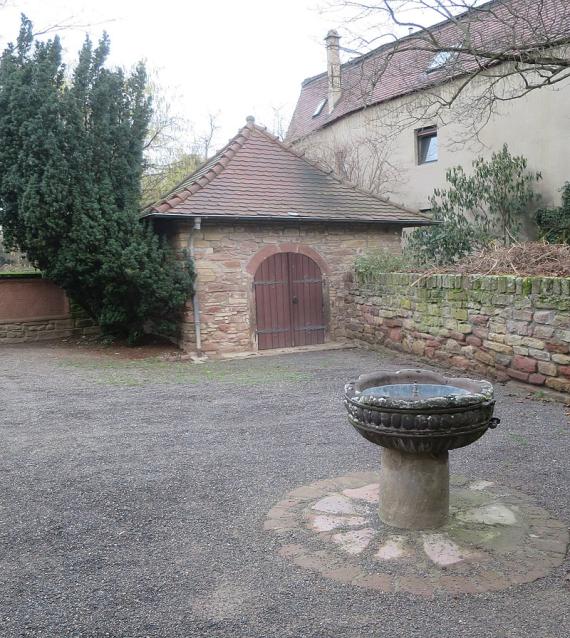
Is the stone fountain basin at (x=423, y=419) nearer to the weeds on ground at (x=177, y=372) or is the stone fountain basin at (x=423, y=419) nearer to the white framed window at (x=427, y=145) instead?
the weeds on ground at (x=177, y=372)

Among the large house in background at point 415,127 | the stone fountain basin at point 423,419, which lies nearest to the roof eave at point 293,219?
the large house in background at point 415,127

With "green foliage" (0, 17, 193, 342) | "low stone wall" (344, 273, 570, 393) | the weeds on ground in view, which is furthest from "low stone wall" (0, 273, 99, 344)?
"low stone wall" (344, 273, 570, 393)

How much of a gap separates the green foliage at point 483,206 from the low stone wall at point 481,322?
3.40m

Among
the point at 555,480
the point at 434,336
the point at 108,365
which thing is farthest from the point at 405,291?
the point at 555,480

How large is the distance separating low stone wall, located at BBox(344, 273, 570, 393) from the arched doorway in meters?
1.16

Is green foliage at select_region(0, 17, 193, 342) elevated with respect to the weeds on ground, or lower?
elevated

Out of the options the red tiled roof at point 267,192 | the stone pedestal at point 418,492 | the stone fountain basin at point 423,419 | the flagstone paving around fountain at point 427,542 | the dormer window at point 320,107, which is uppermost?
the dormer window at point 320,107

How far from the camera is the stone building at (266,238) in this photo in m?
10.9

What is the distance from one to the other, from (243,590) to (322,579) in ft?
1.29

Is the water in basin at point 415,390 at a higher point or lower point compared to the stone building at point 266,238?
lower

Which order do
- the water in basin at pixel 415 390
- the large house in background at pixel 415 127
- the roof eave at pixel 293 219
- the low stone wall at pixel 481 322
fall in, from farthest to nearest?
the large house in background at pixel 415 127, the roof eave at pixel 293 219, the low stone wall at pixel 481 322, the water in basin at pixel 415 390

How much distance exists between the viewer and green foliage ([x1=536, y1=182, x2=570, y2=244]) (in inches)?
536

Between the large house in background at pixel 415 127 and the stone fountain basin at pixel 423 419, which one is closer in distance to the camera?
the stone fountain basin at pixel 423 419

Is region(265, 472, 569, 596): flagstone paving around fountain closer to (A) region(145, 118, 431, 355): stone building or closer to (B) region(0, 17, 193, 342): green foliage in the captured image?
(A) region(145, 118, 431, 355): stone building
